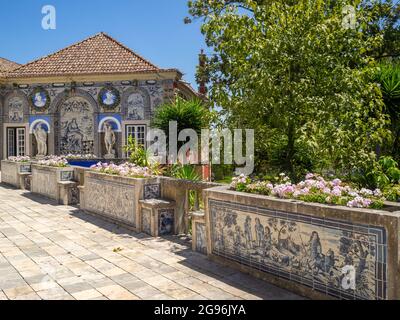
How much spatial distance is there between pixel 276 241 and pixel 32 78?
785 inches

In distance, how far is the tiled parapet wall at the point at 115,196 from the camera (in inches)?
275

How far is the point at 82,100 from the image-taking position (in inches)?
814

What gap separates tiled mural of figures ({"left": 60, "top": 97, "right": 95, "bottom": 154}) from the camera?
20.5 m

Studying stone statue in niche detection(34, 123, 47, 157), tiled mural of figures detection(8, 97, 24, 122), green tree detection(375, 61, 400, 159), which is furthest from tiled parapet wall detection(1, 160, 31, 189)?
green tree detection(375, 61, 400, 159)

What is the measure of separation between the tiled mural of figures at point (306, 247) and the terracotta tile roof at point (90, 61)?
1584 cm

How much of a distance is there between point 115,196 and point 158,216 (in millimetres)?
1441

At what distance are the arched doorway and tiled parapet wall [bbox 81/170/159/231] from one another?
39.2 ft

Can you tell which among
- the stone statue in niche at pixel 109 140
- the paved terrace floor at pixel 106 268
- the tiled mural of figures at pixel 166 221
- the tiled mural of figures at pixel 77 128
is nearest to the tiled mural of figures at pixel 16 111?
the tiled mural of figures at pixel 77 128

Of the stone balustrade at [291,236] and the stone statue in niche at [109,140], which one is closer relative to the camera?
the stone balustrade at [291,236]

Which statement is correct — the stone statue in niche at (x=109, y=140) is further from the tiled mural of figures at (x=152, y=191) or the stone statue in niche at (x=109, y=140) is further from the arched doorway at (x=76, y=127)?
the tiled mural of figures at (x=152, y=191)

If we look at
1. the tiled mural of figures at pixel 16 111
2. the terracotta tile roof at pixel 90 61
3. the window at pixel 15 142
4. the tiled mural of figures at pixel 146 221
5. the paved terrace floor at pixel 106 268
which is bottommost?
the paved terrace floor at pixel 106 268
